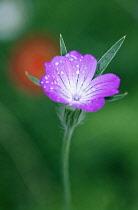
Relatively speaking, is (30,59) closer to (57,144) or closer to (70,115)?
(57,144)

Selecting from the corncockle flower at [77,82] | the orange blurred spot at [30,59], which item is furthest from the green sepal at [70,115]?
the orange blurred spot at [30,59]

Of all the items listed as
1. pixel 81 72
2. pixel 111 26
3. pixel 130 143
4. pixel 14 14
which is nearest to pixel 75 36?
pixel 111 26

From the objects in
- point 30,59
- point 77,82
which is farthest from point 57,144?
point 77,82

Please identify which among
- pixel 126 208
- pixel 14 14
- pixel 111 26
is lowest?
pixel 126 208

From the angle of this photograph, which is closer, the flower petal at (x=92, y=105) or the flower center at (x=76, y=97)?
the flower petal at (x=92, y=105)

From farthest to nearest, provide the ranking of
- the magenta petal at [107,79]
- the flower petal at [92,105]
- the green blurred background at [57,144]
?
the green blurred background at [57,144], the magenta petal at [107,79], the flower petal at [92,105]

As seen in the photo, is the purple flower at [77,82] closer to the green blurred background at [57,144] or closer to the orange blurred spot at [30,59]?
the green blurred background at [57,144]

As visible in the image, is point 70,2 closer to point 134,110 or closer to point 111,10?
point 111,10
